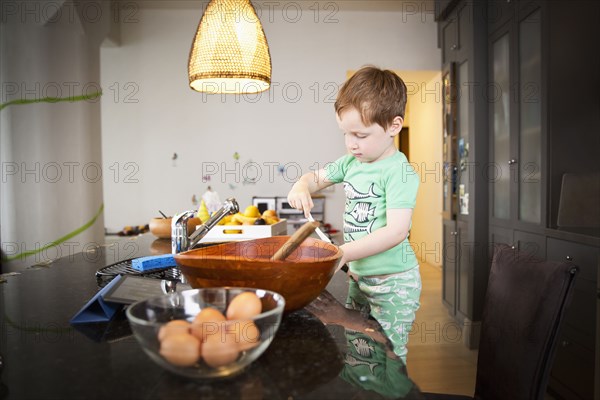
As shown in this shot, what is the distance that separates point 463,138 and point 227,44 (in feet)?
7.03

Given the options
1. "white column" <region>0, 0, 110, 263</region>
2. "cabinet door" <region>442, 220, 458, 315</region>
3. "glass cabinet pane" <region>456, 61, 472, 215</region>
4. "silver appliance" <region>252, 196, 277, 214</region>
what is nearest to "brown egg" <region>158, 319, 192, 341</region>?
"glass cabinet pane" <region>456, 61, 472, 215</region>

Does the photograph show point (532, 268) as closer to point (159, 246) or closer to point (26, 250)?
point (159, 246)

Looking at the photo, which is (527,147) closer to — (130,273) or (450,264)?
(450,264)

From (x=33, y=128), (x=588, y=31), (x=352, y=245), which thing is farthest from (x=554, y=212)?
(x=33, y=128)

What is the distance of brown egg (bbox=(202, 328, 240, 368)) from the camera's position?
53 centimetres

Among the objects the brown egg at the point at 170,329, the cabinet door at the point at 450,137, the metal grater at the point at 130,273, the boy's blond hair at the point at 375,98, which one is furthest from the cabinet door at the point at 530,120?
the brown egg at the point at 170,329

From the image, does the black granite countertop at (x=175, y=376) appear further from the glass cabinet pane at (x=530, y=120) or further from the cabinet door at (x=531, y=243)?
the glass cabinet pane at (x=530, y=120)

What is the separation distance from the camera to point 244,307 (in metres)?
0.62

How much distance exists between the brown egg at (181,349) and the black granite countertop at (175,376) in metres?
0.04

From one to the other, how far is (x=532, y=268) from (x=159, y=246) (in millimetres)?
1417

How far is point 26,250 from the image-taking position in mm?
3963

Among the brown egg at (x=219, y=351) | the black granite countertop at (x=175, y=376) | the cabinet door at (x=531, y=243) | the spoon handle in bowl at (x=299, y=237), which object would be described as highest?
the spoon handle in bowl at (x=299, y=237)

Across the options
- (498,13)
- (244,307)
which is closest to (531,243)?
(498,13)

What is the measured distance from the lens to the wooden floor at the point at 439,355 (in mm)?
2482
